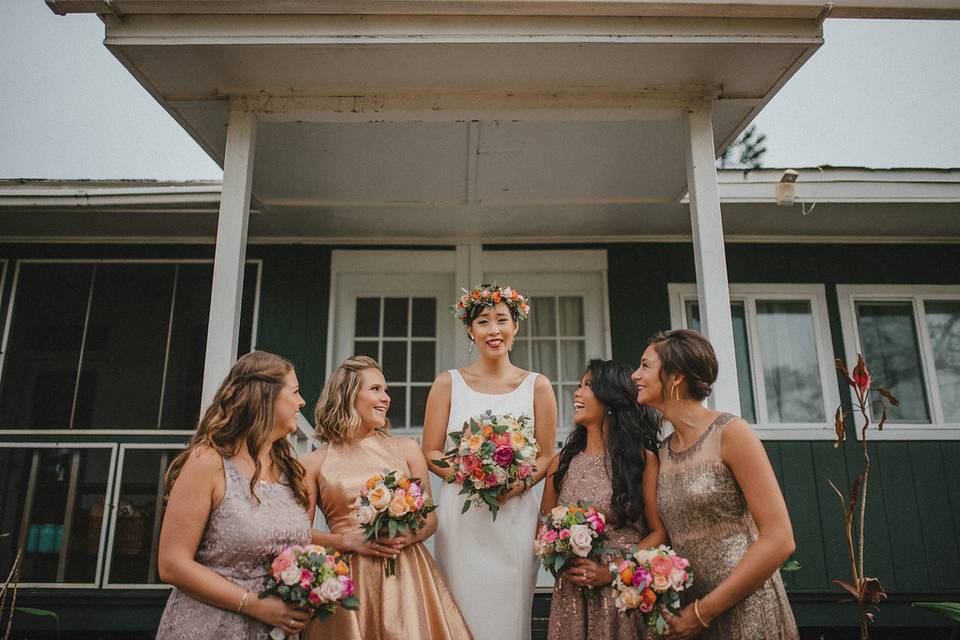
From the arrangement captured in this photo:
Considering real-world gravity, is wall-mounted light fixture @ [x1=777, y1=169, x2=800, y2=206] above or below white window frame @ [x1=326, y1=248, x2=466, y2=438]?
above


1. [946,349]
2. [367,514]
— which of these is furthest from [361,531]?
[946,349]

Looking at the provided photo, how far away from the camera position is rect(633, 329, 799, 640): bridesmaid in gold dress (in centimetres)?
232

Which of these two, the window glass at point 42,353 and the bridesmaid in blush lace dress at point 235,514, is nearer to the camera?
the bridesmaid in blush lace dress at point 235,514

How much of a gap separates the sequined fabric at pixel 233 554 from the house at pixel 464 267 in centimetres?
136

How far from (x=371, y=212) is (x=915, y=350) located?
5.15 metres

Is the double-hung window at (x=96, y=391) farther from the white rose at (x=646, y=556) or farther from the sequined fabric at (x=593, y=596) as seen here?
the white rose at (x=646, y=556)

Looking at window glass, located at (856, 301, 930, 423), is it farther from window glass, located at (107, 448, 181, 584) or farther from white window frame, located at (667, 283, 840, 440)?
window glass, located at (107, 448, 181, 584)

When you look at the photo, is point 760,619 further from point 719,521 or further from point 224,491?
point 224,491

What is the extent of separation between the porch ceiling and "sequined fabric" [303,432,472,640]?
2.06 m

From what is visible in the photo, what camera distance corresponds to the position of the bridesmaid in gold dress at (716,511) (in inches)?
91.3

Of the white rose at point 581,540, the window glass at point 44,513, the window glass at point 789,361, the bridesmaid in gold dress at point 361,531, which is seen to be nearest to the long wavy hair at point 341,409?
the bridesmaid in gold dress at point 361,531

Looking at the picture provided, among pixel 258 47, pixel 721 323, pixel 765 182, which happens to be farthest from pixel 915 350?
pixel 258 47

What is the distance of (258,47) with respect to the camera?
351 centimetres

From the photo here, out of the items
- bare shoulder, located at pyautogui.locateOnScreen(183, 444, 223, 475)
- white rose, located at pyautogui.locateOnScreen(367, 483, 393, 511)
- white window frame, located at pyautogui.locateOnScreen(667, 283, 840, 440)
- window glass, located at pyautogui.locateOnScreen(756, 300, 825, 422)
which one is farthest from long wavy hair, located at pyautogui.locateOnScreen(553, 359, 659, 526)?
window glass, located at pyautogui.locateOnScreen(756, 300, 825, 422)
